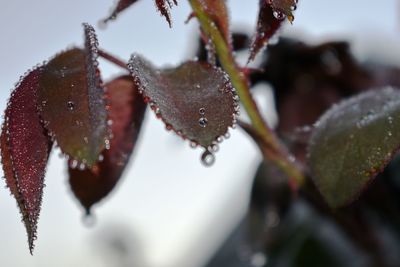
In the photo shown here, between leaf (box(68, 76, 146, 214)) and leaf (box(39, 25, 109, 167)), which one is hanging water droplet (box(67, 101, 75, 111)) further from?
leaf (box(68, 76, 146, 214))

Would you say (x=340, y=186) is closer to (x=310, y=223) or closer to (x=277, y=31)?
(x=277, y=31)

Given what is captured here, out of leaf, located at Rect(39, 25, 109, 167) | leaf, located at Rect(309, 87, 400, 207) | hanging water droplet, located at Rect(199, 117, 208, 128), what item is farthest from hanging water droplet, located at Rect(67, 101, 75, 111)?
leaf, located at Rect(309, 87, 400, 207)

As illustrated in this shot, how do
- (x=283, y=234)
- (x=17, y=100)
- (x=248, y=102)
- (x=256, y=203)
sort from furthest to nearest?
1. (x=283, y=234)
2. (x=256, y=203)
3. (x=248, y=102)
4. (x=17, y=100)

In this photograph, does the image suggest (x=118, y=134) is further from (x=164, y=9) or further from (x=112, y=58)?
(x=164, y=9)

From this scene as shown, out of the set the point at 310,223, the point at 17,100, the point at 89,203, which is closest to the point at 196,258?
the point at 310,223

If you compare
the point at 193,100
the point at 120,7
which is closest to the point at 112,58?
the point at 120,7
